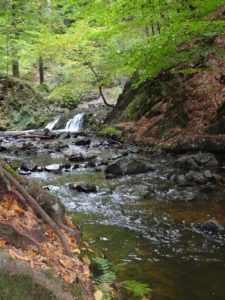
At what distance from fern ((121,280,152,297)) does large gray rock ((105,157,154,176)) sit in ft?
22.0

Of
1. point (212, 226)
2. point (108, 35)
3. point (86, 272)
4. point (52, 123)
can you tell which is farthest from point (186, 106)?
point (52, 123)

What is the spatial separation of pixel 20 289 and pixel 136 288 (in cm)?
183

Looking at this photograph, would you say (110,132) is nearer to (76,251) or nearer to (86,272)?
(76,251)

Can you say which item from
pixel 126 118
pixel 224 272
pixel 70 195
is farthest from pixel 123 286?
pixel 126 118

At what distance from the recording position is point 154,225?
7.02m

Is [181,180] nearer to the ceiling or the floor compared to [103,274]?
nearer to the floor

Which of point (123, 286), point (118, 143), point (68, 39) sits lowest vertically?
point (118, 143)

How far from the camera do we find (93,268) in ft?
15.2

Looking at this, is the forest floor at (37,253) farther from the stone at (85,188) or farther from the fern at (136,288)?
the stone at (85,188)

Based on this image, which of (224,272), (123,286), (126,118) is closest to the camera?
(123,286)

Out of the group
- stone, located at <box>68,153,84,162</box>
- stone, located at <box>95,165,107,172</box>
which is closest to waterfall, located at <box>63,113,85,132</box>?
stone, located at <box>68,153,84,162</box>

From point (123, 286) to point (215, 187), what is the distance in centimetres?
543

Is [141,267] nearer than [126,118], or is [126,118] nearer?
[141,267]

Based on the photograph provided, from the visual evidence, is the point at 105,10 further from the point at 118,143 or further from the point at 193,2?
the point at 118,143
